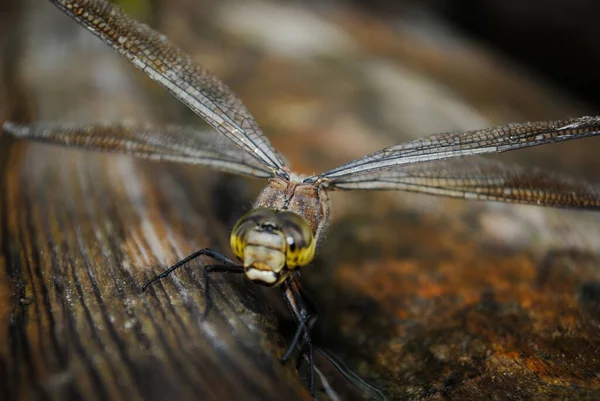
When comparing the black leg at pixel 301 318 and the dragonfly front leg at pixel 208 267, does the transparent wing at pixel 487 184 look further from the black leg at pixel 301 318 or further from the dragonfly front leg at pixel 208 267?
the dragonfly front leg at pixel 208 267

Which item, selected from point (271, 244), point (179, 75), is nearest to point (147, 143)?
point (179, 75)

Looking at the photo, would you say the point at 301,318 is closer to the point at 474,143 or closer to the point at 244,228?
the point at 244,228

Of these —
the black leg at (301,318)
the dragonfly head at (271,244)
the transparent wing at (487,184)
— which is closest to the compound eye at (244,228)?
the dragonfly head at (271,244)

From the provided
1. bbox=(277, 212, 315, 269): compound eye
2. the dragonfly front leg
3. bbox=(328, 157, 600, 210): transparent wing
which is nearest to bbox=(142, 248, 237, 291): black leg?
the dragonfly front leg

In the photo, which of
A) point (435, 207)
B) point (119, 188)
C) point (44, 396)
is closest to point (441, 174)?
point (435, 207)

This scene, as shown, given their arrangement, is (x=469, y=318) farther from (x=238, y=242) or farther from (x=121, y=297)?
(x=121, y=297)

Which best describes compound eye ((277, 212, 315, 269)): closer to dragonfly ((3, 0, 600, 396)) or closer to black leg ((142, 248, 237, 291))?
dragonfly ((3, 0, 600, 396))
